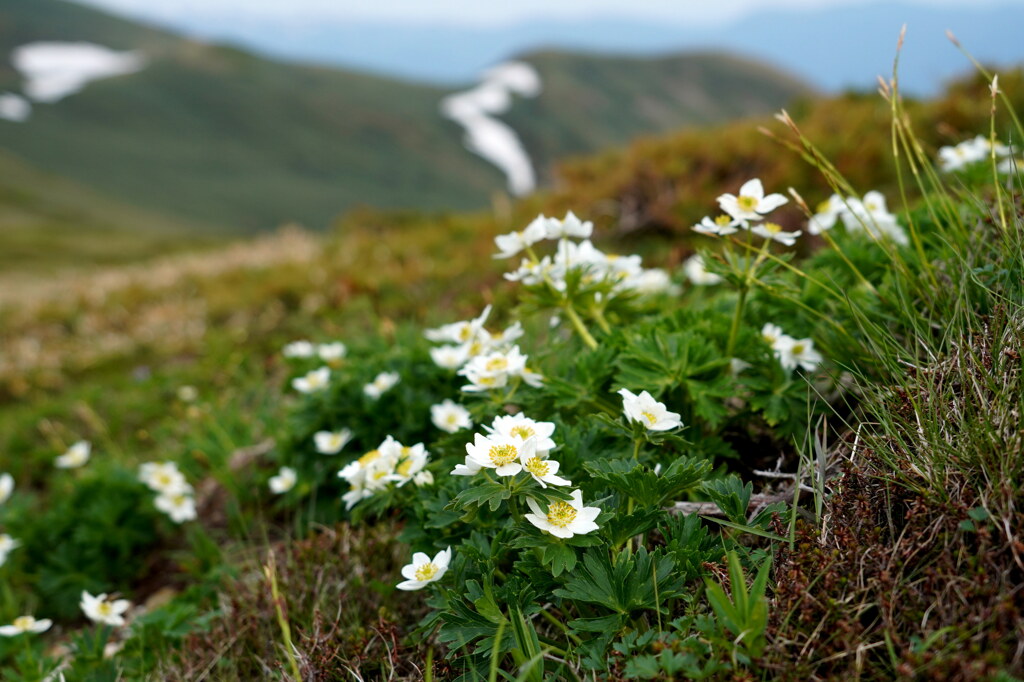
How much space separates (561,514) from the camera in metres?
1.76

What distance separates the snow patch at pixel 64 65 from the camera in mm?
110938

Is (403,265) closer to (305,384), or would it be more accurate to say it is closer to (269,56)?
(305,384)

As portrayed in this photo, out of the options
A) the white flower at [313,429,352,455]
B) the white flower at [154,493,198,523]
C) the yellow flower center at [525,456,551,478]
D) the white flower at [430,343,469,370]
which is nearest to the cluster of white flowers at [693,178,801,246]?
the yellow flower center at [525,456,551,478]

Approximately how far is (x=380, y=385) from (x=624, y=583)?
169 centimetres

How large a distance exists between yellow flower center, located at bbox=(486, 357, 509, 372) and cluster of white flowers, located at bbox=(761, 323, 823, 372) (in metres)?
0.93

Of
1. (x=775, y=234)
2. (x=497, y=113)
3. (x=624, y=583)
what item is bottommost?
(x=497, y=113)

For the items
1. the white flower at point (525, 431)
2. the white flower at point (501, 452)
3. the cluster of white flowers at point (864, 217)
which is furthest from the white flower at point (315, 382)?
the cluster of white flowers at point (864, 217)

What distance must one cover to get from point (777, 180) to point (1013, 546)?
5648mm

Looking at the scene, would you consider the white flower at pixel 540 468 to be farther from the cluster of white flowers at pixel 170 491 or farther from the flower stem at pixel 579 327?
the cluster of white flowers at pixel 170 491

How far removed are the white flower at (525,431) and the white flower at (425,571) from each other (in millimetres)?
395

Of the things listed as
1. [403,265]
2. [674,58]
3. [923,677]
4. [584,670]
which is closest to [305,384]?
[584,670]

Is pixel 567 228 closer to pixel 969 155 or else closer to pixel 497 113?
pixel 969 155

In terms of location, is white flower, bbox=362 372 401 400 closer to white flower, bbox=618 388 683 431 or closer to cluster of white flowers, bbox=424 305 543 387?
cluster of white flowers, bbox=424 305 543 387

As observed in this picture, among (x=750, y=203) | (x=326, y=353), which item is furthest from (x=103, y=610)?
(x=750, y=203)
